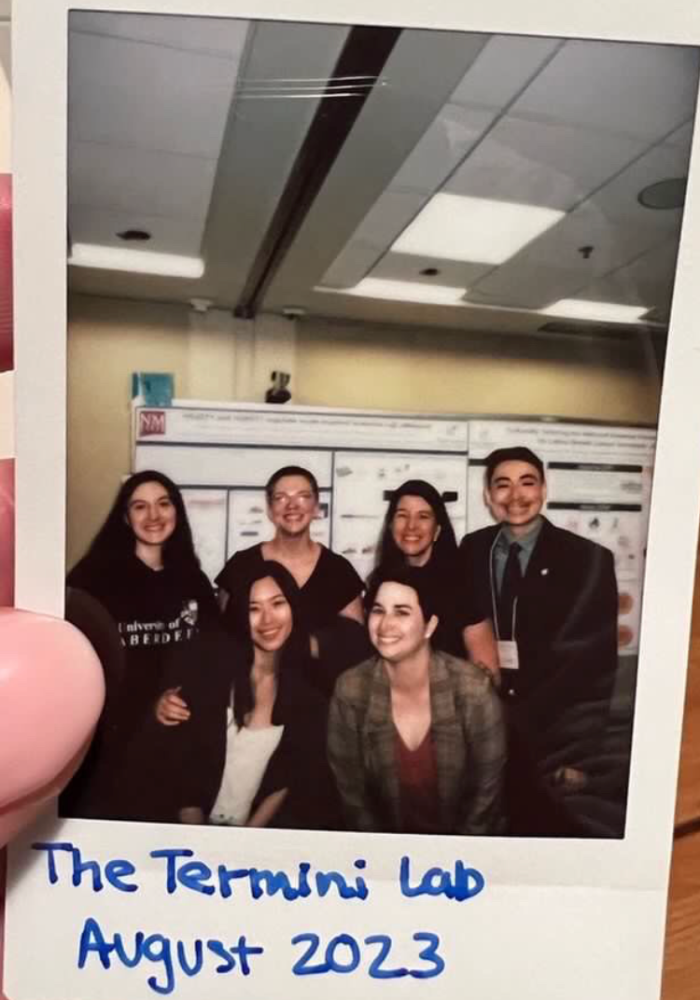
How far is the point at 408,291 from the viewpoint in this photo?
31cm

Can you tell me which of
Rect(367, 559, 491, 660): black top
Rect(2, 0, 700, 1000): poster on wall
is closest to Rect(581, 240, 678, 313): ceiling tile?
Rect(2, 0, 700, 1000): poster on wall

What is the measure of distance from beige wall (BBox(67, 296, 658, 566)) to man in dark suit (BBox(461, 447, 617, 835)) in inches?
1.1

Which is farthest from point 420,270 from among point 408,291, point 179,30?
point 179,30

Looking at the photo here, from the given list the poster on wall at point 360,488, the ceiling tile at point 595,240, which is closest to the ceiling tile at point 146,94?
the poster on wall at point 360,488

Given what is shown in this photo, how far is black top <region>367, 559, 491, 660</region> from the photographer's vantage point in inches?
12.5

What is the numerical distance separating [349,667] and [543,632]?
0.07 metres

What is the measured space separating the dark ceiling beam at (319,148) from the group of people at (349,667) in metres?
0.07

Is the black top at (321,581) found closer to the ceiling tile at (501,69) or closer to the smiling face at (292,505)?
the smiling face at (292,505)

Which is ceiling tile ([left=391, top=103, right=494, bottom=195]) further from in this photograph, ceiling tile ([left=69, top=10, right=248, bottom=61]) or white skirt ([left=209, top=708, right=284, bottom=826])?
white skirt ([left=209, top=708, right=284, bottom=826])

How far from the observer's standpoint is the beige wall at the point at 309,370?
31cm

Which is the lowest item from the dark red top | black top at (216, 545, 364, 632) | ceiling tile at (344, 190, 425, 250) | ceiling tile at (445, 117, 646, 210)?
the dark red top

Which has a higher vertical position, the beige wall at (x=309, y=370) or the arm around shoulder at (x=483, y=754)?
the beige wall at (x=309, y=370)

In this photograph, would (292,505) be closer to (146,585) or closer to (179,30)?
(146,585)

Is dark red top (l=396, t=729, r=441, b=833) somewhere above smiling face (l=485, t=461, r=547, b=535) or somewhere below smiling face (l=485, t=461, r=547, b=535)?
below
